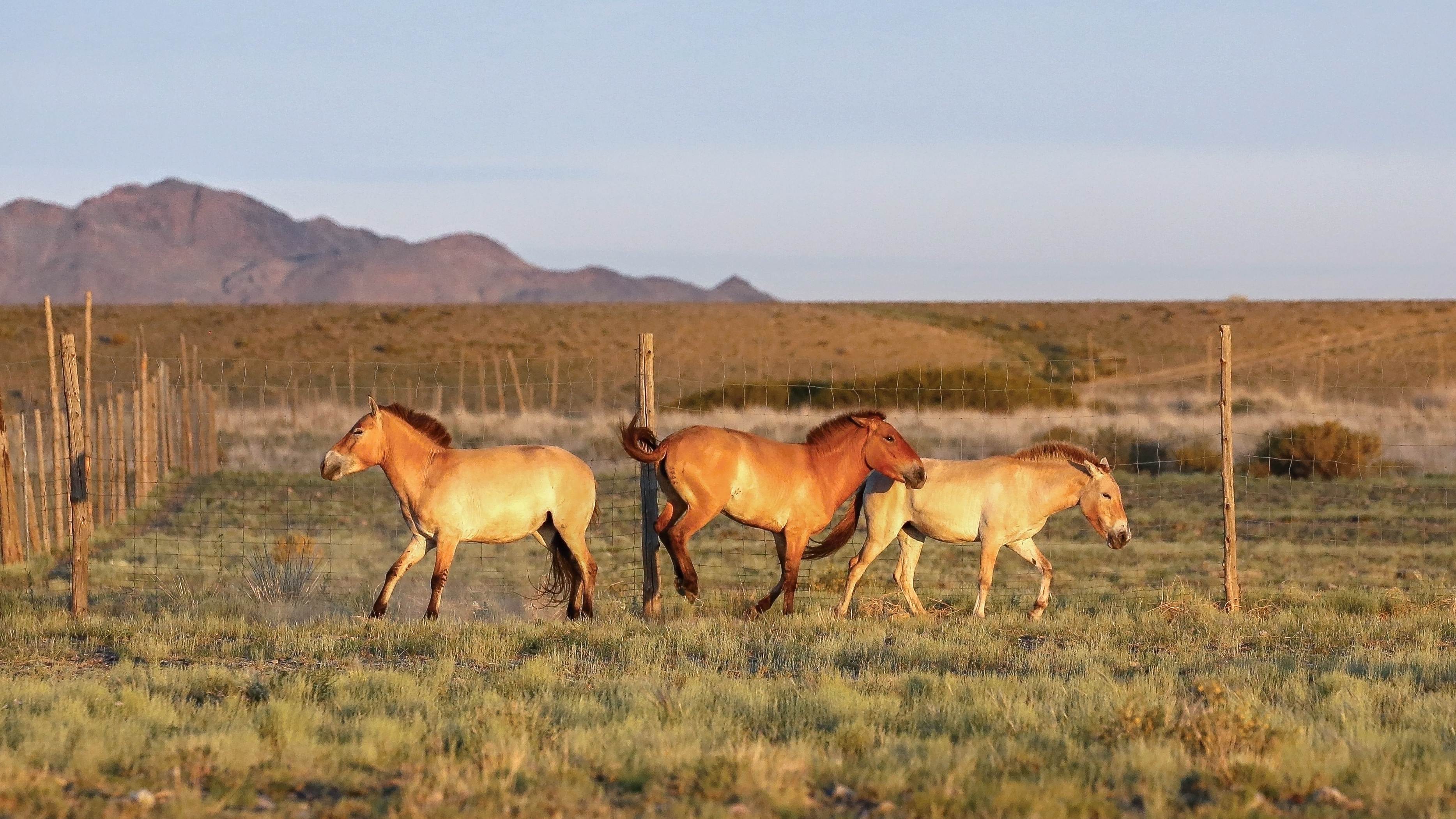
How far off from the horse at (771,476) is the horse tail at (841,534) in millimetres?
32

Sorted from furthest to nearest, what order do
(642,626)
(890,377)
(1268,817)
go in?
(890,377), (642,626), (1268,817)

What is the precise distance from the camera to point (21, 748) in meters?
6.70

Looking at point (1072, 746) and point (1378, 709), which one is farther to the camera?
point (1378, 709)

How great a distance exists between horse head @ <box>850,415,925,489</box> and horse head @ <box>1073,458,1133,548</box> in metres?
1.51

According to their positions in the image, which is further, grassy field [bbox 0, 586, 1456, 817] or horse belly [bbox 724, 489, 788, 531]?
horse belly [bbox 724, 489, 788, 531]

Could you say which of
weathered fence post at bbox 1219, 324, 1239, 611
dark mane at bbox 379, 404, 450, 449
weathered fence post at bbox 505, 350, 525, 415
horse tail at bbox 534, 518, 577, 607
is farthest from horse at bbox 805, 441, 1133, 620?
weathered fence post at bbox 505, 350, 525, 415

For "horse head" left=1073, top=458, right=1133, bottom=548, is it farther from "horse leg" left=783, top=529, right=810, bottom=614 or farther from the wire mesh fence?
"horse leg" left=783, top=529, right=810, bottom=614

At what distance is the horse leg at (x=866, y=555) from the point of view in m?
11.8

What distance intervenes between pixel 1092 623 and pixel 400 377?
52.2 metres

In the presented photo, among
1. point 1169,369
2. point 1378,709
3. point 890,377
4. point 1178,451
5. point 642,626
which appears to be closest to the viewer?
point 1378,709

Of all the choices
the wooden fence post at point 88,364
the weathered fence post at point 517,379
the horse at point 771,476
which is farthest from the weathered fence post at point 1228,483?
the weathered fence post at point 517,379

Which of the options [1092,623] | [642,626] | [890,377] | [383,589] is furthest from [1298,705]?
[890,377]

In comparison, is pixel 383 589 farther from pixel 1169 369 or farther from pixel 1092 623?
pixel 1169 369

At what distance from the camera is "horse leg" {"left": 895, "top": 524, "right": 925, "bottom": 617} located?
1194 cm
